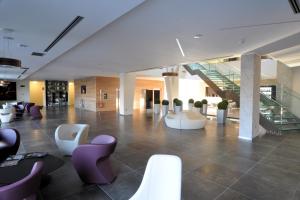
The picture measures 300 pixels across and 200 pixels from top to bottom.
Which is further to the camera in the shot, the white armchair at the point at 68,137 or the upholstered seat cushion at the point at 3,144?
the white armchair at the point at 68,137

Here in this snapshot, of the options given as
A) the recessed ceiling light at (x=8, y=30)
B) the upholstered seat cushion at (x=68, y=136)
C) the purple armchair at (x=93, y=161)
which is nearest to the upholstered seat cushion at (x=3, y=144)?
the upholstered seat cushion at (x=68, y=136)

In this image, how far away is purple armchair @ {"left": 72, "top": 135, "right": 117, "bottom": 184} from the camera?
307 centimetres

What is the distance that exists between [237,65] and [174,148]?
9633mm

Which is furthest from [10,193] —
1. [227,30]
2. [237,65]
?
[237,65]

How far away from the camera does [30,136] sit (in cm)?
662

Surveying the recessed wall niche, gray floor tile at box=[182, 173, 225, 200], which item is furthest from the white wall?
the recessed wall niche

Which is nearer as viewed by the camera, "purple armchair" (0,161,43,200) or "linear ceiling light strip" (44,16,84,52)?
"purple armchair" (0,161,43,200)

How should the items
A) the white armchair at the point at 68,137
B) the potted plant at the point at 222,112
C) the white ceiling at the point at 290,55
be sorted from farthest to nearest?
the potted plant at the point at 222,112
the white ceiling at the point at 290,55
the white armchair at the point at 68,137

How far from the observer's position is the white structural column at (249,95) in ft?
19.6

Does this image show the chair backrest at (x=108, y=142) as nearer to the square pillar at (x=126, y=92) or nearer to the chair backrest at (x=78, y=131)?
the chair backrest at (x=78, y=131)

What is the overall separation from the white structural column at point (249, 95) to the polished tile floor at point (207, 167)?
470mm

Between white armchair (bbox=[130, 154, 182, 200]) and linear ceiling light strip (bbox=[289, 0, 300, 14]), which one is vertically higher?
linear ceiling light strip (bbox=[289, 0, 300, 14])

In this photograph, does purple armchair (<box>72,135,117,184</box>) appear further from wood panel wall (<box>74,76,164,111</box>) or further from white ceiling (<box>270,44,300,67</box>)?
wood panel wall (<box>74,76,164,111</box>)

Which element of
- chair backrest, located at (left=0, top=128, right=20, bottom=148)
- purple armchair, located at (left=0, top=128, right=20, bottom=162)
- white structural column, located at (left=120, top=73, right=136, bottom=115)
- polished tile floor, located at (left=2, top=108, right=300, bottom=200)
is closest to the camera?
polished tile floor, located at (left=2, top=108, right=300, bottom=200)
